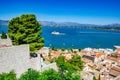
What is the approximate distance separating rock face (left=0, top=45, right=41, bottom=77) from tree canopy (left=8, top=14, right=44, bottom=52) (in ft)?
7.44

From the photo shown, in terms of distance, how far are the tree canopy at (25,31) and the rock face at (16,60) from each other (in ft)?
7.44

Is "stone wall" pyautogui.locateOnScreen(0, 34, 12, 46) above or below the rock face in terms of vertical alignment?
above

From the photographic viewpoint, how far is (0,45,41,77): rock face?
12375 millimetres

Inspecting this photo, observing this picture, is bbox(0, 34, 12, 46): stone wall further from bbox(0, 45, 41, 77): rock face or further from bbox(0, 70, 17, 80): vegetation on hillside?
bbox(0, 70, 17, 80): vegetation on hillside

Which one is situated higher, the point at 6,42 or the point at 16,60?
the point at 6,42

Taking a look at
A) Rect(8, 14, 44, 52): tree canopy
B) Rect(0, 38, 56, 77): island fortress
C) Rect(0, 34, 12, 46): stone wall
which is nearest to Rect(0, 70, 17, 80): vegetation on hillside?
Rect(0, 38, 56, 77): island fortress

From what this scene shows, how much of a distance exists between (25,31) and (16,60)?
11.3 feet

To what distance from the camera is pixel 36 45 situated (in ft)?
55.0

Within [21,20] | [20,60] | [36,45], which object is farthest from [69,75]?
[21,20]

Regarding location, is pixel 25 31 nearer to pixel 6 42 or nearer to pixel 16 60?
pixel 6 42

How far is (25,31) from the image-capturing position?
52.4ft

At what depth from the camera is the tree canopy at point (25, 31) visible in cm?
1599

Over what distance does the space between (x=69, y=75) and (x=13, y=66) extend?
409 centimetres

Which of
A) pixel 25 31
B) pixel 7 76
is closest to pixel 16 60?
pixel 7 76
